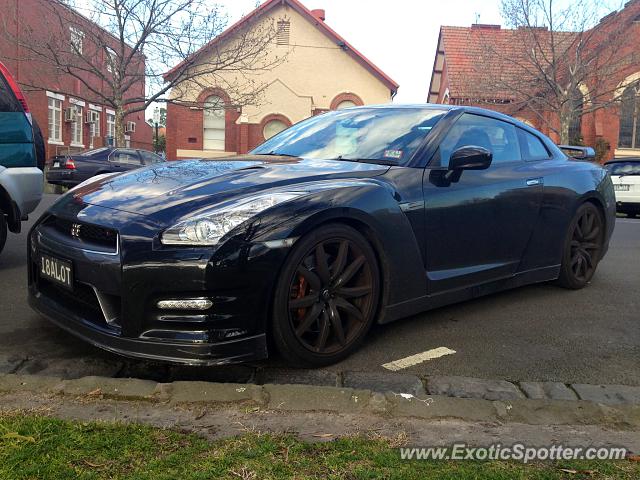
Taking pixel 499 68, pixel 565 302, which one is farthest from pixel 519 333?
→ pixel 499 68

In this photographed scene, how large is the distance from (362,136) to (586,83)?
2295 centimetres

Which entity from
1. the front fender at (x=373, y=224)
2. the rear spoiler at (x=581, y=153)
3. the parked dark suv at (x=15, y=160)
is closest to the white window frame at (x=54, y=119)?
the parked dark suv at (x=15, y=160)

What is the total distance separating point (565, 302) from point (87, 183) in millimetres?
3890

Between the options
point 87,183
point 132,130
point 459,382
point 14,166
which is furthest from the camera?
point 132,130

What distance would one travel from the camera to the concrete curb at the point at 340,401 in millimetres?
2566

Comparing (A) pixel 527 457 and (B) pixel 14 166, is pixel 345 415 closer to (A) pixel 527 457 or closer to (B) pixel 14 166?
(A) pixel 527 457

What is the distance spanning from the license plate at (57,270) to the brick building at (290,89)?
83.0 ft

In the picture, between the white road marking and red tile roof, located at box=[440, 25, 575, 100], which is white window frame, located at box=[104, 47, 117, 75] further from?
the white road marking

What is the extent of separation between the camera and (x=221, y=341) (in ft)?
8.82

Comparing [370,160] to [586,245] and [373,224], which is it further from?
[586,245]

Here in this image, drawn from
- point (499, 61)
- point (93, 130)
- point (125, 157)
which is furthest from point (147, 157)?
point (93, 130)

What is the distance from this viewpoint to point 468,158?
3.64 meters

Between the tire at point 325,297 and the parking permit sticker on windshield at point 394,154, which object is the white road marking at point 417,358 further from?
the parking permit sticker on windshield at point 394,154

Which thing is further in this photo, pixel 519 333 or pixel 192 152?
pixel 192 152
